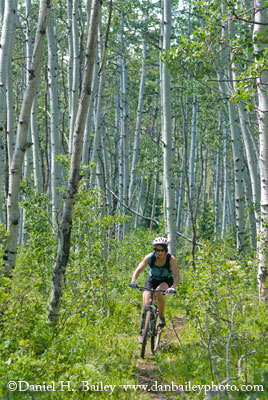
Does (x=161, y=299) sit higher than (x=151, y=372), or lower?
higher

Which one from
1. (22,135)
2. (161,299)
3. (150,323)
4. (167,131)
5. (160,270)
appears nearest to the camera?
(22,135)

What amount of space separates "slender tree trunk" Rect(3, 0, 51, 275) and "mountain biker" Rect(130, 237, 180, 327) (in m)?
1.83

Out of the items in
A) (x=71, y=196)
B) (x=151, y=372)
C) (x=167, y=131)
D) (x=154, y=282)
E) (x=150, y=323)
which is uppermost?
(x=167, y=131)

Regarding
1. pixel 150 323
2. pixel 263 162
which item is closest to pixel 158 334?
pixel 150 323

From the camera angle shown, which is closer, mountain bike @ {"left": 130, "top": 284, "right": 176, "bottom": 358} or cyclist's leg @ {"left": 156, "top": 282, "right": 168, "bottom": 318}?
mountain bike @ {"left": 130, "top": 284, "right": 176, "bottom": 358}

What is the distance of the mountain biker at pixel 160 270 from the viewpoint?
6152 mm

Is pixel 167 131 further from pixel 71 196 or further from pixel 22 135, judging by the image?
pixel 71 196

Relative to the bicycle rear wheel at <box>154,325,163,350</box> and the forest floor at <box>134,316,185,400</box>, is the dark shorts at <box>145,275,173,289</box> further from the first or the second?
the forest floor at <box>134,316,185,400</box>

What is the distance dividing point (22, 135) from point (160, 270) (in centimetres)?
280

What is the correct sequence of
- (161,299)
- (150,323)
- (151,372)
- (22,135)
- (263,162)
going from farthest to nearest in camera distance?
(263,162) → (161,299) → (150,323) → (22,135) → (151,372)

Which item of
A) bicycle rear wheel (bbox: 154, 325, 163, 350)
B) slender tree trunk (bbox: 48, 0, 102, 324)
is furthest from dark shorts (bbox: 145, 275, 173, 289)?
slender tree trunk (bbox: 48, 0, 102, 324)

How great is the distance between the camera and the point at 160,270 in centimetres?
632

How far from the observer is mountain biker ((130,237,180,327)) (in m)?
6.15

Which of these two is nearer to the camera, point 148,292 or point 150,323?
point 150,323
